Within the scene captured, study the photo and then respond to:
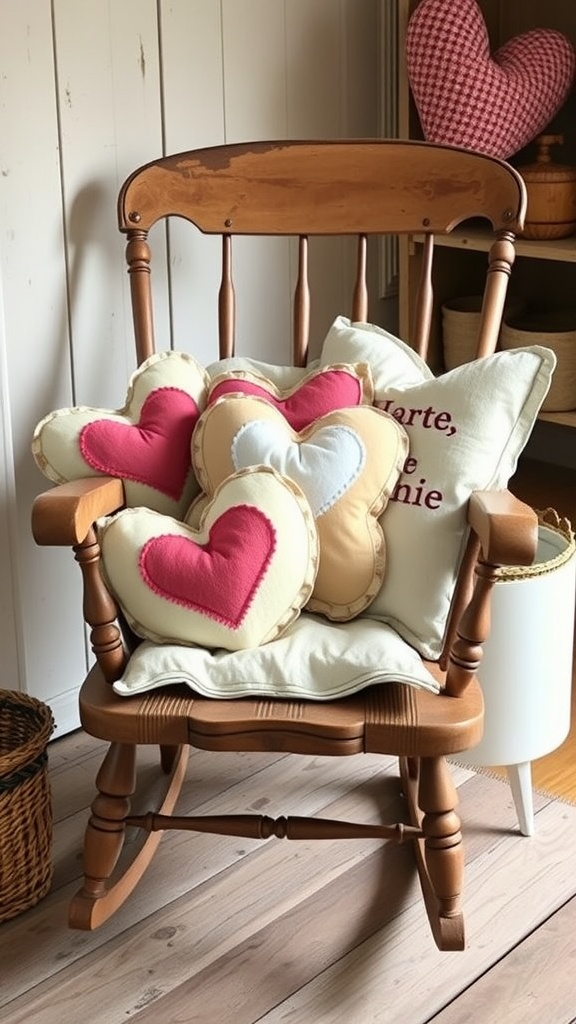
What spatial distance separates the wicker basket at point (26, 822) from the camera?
161cm

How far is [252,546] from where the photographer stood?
4.89 feet

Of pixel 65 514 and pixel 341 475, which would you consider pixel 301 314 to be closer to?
pixel 341 475

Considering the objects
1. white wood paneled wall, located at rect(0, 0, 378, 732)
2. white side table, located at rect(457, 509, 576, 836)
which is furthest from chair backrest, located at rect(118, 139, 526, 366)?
white side table, located at rect(457, 509, 576, 836)

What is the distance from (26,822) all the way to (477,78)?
140 cm

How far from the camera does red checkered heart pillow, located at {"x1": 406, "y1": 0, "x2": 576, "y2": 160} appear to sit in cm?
209

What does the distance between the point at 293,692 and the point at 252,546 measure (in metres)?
0.19

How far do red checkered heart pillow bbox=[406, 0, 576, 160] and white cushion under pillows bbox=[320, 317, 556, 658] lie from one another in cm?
73

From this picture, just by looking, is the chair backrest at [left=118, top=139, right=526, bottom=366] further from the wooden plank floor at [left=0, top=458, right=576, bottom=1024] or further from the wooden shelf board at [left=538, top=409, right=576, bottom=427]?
the wooden plank floor at [left=0, top=458, right=576, bottom=1024]

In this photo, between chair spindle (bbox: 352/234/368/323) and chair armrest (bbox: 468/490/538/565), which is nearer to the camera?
chair armrest (bbox: 468/490/538/565)

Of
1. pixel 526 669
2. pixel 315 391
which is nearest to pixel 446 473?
pixel 315 391

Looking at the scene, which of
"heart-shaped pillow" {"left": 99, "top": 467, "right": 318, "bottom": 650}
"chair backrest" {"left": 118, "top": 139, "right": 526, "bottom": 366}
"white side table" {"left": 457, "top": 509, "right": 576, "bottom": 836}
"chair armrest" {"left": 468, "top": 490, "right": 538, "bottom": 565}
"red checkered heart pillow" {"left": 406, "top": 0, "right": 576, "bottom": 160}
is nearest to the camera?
"chair armrest" {"left": 468, "top": 490, "right": 538, "bottom": 565}

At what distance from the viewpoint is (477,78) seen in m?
2.09

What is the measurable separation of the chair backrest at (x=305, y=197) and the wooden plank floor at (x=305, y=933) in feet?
2.41

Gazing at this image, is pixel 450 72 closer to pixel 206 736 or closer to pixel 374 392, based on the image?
pixel 374 392
